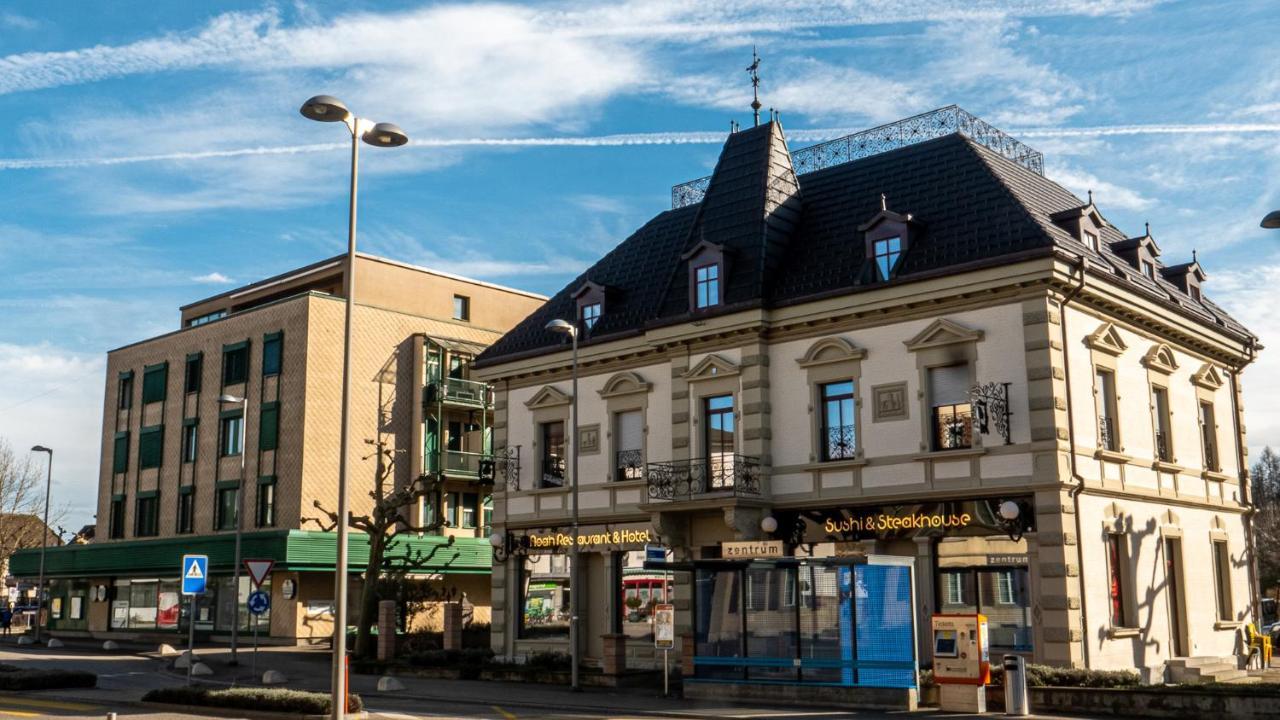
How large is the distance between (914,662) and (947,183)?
12063 mm

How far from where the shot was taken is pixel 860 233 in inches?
1151

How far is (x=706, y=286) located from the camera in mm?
30672

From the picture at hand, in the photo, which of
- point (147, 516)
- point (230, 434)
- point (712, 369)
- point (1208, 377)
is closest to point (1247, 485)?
point (1208, 377)

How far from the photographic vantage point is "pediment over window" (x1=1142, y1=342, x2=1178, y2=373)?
93.9ft

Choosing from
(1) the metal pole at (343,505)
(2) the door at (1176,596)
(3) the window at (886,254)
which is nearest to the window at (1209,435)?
(2) the door at (1176,596)

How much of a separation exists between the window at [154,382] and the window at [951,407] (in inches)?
1574

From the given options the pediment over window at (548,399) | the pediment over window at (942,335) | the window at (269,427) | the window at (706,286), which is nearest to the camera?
the pediment over window at (942,335)

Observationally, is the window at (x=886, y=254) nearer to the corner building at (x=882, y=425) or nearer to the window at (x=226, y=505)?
the corner building at (x=882, y=425)

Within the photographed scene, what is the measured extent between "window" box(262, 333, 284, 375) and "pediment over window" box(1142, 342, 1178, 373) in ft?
109

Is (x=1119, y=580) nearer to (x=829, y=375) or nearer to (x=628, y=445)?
(x=829, y=375)

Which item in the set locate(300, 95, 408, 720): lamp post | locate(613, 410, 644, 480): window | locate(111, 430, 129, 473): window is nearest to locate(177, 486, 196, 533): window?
locate(111, 430, 129, 473): window

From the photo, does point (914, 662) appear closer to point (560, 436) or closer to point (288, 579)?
point (560, 436)

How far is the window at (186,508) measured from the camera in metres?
51.5

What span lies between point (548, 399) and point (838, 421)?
31.3 ft
